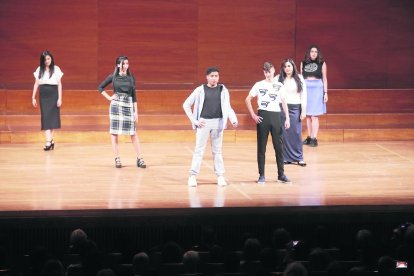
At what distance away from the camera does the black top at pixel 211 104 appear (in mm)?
9742

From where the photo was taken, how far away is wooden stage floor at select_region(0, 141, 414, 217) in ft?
30.0

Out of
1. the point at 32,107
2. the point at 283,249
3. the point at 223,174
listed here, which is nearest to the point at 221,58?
the point at 32,107

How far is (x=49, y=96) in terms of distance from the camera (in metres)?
12.6

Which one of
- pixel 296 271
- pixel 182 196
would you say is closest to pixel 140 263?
pixel 296 271

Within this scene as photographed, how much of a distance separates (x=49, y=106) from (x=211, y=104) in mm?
3582

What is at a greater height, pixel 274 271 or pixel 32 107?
pixel 32 107

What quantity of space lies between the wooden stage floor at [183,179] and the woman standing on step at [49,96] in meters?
0.31

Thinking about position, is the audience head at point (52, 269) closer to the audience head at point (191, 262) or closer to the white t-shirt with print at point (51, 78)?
the audience head at point (191, 262)

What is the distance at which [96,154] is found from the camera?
12320 millimetres

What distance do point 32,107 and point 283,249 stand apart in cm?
790

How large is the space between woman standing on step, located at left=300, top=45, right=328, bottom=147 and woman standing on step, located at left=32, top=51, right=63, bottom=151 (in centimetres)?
339

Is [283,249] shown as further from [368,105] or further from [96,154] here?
[368,105]

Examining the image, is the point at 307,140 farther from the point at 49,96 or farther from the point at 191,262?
the point at 191,262

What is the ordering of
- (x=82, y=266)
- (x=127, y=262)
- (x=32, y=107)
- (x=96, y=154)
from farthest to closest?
(x=32, y=107), (x=96, y=154), (x=127, y=262), (x=82, y=266)
